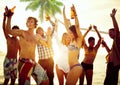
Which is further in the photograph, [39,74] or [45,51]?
[45,51]

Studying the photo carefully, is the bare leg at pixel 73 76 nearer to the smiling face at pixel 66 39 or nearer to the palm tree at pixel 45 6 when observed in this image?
the smiling face at pixel 66 39

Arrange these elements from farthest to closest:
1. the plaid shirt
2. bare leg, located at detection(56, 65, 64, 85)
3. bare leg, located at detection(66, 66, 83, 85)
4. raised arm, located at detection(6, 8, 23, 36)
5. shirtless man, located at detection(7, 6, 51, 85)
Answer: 1. the plaid shirt
2. bare leg, located at detection(56, 65, 64, 85)
3. bare leg, located at detection(66, 66, 83, 85)
4. shirtless man, located at detection(7, 6, 51, 85)
5. raised arm, located at detection(6, 8, 23, 36)

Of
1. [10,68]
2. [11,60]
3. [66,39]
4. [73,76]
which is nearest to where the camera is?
[73,76]

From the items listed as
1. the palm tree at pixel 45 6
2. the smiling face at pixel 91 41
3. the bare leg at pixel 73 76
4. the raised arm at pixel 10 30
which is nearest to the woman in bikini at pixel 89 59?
the smiling face at pixel 91 41

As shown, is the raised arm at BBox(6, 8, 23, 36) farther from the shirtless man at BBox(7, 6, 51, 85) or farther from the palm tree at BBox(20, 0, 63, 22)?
the palm tree at BBox(20, 0, 63, 22)

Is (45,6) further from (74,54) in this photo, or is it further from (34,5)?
(74,54)

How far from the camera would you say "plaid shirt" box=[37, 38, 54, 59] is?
9.55 meters

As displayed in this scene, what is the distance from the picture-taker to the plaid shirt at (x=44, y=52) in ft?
31.3

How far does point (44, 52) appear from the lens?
962cm

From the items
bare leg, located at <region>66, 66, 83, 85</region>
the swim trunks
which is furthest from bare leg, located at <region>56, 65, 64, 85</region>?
the swim trunks

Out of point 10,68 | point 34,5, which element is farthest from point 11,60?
point 34,5

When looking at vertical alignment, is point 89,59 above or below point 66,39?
below

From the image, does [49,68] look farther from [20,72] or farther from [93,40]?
[20,72]

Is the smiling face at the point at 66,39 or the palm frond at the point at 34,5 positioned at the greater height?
the palm frond at the point at 34,5
